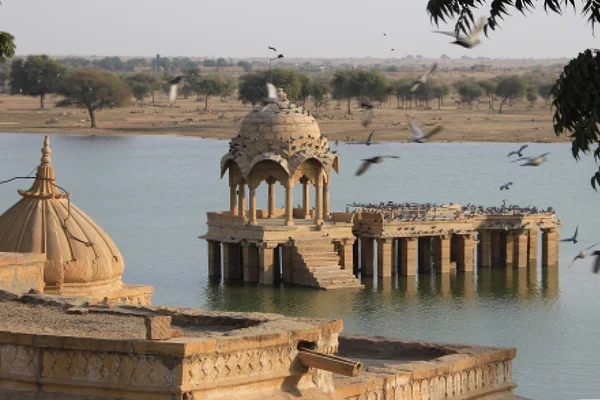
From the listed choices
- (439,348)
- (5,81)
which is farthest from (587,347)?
(5,81)

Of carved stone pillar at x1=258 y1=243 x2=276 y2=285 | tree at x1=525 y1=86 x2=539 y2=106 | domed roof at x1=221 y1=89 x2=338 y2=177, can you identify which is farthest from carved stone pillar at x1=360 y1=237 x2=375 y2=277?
tree at x1=525 y1=86 x2=539 y2=106

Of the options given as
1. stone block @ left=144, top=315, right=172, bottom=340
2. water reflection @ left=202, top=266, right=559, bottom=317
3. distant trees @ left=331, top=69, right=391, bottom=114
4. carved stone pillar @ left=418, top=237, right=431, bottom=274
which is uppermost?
distant trees @ left=331, top=69, right=391, bottom=114

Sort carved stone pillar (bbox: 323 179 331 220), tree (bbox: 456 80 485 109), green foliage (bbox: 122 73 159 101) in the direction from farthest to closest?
green foliage (bbox: 122 73 159 101)
tree (bbox: 456 80 485 109)
carved stone pillar (bbox: 323 179 331 220)

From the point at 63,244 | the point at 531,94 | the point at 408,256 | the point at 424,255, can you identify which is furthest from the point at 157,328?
the point at 531,94

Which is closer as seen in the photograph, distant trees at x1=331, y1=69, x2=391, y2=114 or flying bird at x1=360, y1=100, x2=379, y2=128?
flying bird at x1=360, y1=100, x2=379, y2=128

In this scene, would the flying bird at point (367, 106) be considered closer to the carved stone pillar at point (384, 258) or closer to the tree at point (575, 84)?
the tree at point (575, 84)

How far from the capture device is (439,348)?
2095 cm

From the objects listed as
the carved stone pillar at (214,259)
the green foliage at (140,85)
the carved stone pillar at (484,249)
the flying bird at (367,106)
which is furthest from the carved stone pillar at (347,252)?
the green foliage at (140,85)

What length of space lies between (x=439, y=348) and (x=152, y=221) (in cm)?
3992

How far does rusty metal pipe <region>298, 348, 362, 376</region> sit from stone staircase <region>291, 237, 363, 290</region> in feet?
90.5

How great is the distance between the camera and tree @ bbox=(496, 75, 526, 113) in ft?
409

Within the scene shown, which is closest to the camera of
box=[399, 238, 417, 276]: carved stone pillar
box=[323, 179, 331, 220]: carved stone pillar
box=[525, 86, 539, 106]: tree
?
box=[323, 179, 331, 220]: carved stone pillar

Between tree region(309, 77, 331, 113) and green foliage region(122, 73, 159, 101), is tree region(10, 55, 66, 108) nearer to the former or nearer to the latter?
green foliage region(122, 73, 159, 101)

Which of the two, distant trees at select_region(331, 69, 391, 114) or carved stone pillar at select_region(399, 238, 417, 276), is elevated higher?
distant trees at select_region(331, 69, 391, 114)
